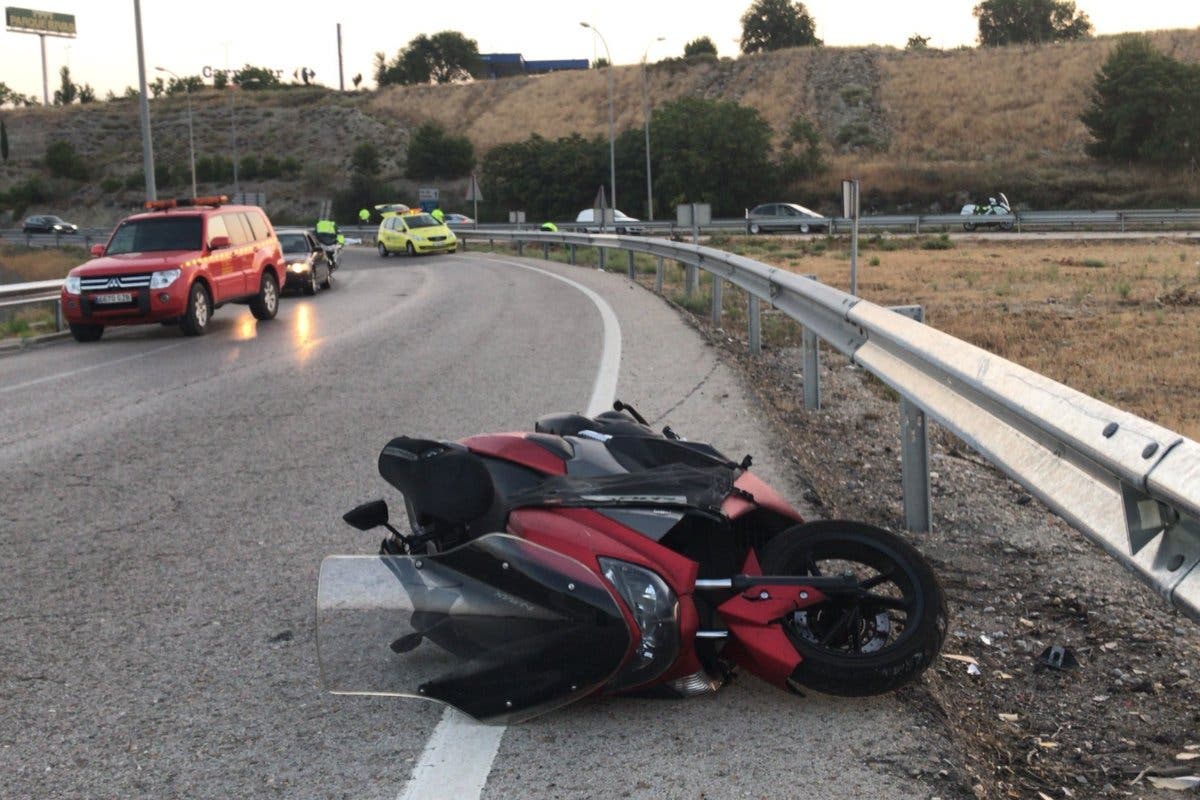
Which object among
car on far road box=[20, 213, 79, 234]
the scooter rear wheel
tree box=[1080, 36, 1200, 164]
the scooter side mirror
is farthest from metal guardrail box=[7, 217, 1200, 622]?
car on far road box=[20, 213, 79, 234]

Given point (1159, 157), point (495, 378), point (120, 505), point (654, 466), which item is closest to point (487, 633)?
point (654, 466)

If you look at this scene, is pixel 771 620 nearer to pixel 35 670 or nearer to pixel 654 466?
pixel 654 466

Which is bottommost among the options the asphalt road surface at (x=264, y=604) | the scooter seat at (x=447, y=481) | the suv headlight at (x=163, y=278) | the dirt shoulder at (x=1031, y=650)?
the dirt shoulder at (x=1031, y=650)

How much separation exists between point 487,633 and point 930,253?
37.2 m

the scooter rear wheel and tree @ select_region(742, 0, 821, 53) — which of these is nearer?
the scooter rear wheel

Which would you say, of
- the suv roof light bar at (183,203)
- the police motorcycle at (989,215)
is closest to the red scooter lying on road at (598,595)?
the suv roof light bar at (183,203)

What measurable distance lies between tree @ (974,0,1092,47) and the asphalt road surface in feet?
419

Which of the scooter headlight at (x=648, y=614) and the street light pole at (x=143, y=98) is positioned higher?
the street light pole at (x=143, y=98)

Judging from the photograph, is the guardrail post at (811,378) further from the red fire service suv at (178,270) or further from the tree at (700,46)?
the tree at (700,46)

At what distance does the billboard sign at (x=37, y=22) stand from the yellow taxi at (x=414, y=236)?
123049 millimetres

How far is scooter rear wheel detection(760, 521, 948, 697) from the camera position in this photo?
409 centimetres

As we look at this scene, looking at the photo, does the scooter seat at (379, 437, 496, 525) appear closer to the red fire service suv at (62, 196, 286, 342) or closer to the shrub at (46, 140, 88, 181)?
the red fire service suv at (62, 196, 286, 342)

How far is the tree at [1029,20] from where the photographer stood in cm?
13138

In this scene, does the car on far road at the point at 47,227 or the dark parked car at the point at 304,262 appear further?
the car on far road at the point at 47,227
